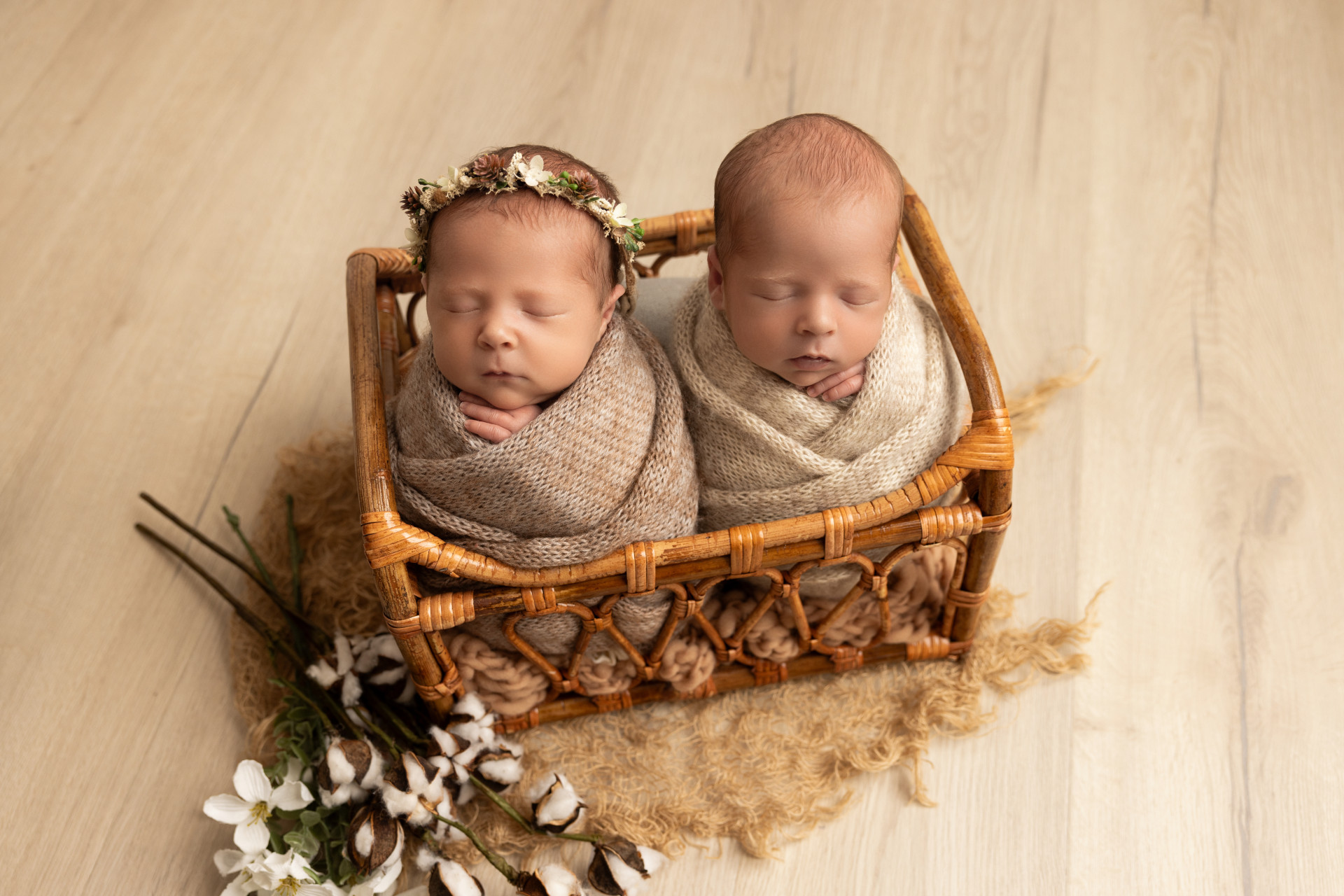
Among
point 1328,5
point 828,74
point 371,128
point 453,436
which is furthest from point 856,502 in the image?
point 1328,5

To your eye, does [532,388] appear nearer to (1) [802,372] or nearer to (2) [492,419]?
(2) [492,419]

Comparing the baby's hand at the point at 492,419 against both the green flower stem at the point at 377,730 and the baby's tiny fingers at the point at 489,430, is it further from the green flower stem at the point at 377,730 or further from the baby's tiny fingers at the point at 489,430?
the green flower stem at the point at 377,730

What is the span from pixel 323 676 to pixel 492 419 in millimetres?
377

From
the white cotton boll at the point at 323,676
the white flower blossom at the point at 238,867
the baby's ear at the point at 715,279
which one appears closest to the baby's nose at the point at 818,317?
the baby's ear at the point at 715,279

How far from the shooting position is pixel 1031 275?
62.2 inches

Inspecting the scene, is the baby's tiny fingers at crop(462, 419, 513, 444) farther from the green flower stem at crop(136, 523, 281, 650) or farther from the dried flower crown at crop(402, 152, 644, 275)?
the green flower stem at crop(136, 523, 281, 650)

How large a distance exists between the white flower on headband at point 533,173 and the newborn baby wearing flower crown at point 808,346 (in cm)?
18

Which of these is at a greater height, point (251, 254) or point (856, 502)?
point (251, 254)

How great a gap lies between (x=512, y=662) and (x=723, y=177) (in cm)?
54

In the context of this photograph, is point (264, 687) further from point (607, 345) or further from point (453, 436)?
point (607, 345)

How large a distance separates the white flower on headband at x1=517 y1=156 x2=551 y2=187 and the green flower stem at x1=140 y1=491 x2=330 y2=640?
1.97ft

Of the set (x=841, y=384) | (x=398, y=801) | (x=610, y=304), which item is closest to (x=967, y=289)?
(x=841, y=384)

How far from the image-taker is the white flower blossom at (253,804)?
1.04 metres

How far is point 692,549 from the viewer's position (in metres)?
0.96
